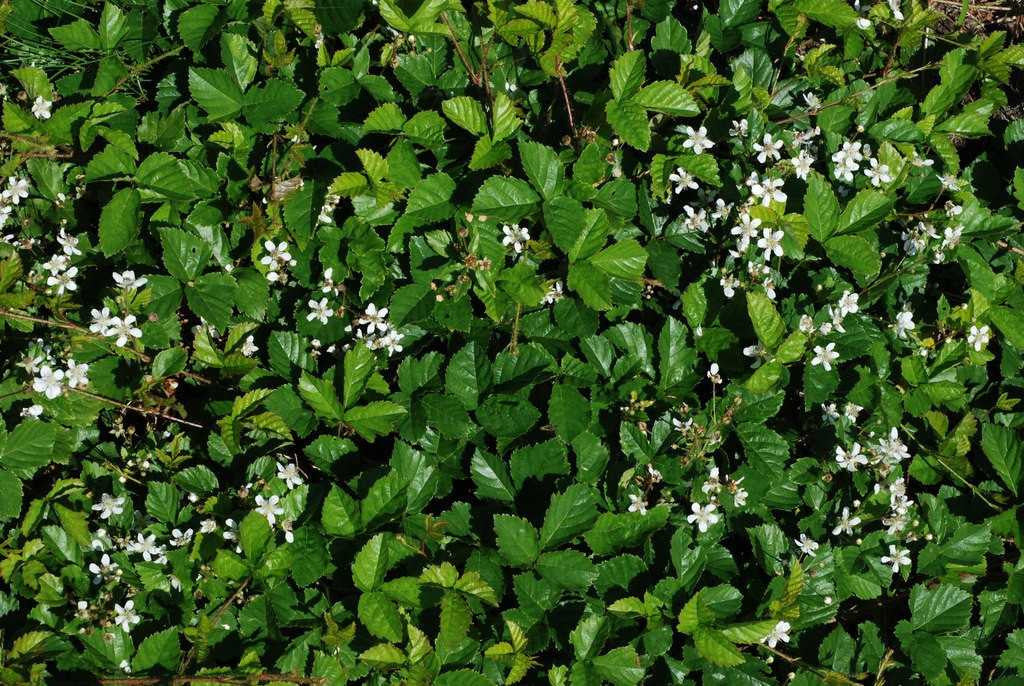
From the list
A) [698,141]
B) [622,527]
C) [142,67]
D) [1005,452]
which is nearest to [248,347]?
[142,67]

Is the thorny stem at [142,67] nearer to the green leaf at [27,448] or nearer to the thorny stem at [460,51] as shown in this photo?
the thorny stem at [460,51]

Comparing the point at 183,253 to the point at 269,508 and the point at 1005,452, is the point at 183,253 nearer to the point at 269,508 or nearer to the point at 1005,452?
the point at 269,508

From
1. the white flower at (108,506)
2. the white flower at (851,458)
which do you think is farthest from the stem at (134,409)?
the white flower at (851,458)

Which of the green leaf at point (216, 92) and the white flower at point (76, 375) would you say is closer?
the white flower at point (76, 375)

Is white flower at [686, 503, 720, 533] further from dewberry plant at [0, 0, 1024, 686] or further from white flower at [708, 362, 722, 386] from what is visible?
white flower at [708, 362, 722, 386]

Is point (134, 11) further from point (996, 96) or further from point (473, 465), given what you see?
point (996, 96)

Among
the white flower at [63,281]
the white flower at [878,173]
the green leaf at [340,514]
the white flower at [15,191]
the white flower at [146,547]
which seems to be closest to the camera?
the green leaf at [340,514]

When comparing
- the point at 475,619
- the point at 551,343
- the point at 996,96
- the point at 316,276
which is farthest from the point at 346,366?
the point at 996,96
